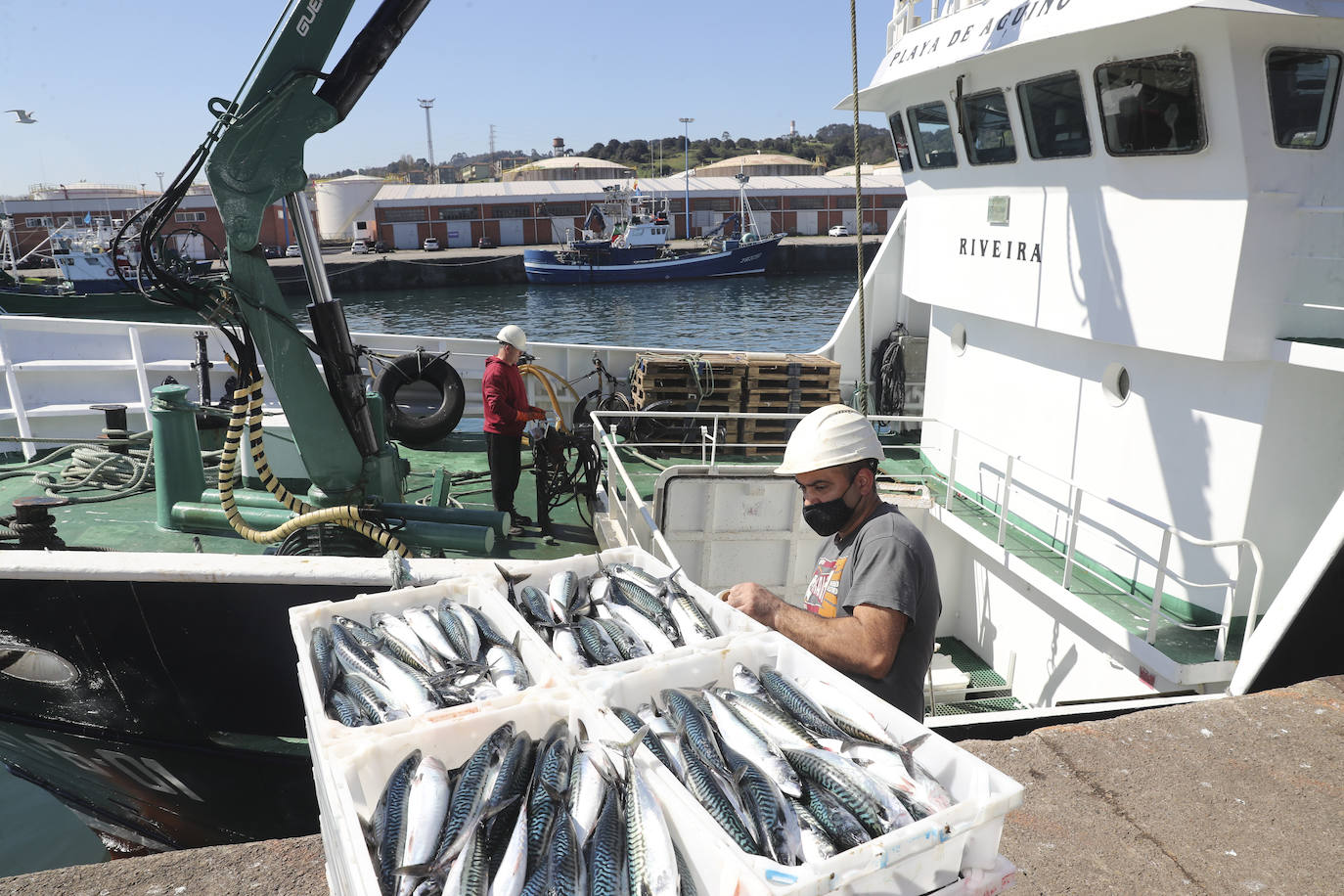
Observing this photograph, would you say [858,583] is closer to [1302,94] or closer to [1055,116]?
[1302,94]

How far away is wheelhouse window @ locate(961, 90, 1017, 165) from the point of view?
700cm

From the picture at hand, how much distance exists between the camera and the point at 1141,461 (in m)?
6.30

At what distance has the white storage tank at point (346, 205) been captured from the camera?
6631 cm

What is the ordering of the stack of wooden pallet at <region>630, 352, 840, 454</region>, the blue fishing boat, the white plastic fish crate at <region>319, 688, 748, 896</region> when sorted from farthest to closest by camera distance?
→ the blue fishing boat
the stack of wooden pallet at <region>630, 352, 840, 454</region>
the white plastic fish crate at <region>319, 688, 748, 896</region>

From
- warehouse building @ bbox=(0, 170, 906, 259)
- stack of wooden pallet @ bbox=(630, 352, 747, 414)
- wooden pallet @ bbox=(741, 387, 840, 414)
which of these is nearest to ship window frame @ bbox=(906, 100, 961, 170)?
wooden pallet @ bbox=(741, 387, 840, 414)

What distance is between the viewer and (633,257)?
5541 cm

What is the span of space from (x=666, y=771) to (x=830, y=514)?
1374 mm

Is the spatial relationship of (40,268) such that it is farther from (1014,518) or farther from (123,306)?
(1014,518)

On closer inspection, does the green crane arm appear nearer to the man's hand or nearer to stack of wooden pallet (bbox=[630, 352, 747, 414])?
the man's hand

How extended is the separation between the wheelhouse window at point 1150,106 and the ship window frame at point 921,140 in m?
1.88

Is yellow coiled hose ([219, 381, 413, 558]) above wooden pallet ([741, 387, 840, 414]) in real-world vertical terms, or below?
above

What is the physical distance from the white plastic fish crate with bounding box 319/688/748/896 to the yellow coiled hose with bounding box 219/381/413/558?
3.33 metres

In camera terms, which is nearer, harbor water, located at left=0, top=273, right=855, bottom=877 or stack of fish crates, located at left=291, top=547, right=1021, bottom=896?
stack of fish crates, located at left=291, top=547, right=1021, bottom=896

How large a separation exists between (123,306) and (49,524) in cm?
4118
